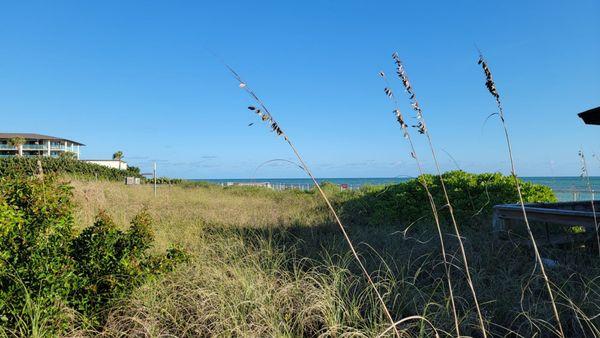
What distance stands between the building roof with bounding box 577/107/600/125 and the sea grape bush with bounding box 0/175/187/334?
5.42 m

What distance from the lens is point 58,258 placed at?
3047 mm

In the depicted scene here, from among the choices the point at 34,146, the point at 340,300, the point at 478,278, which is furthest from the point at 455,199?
the point at 34,146

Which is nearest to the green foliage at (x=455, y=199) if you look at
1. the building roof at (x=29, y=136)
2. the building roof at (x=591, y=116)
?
the building roof at (x=591, y=116)

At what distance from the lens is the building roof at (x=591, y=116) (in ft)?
17.2

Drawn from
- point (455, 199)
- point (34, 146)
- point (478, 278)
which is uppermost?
point (34, 146)

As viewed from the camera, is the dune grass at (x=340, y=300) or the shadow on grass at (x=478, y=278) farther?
the shadow on grass at (x=478, y=278)

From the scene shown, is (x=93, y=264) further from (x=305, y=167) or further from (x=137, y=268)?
(x=305, y=167)

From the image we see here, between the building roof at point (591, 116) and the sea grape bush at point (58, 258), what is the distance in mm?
5423

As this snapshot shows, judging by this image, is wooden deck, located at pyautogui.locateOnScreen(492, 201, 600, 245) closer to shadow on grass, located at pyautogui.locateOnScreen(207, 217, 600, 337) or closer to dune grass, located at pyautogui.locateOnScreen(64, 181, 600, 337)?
shadow on grass, located at pyautogui.locateOnScreen(207, 217, 600, 337)

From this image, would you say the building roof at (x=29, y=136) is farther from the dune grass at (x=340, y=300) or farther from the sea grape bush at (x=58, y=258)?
the sea grape bush at (x=58, y=258)

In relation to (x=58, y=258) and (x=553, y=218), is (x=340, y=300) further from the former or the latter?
(x=553, y=218)

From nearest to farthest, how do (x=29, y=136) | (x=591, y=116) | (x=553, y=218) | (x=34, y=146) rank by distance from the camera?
(x=553, y=218) → (x=591, y=116) → (x=34, y=146) → (x=29, y=136)

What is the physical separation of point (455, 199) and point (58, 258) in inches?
304

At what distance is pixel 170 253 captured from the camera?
149 inches
